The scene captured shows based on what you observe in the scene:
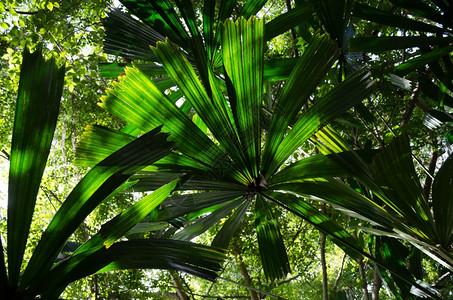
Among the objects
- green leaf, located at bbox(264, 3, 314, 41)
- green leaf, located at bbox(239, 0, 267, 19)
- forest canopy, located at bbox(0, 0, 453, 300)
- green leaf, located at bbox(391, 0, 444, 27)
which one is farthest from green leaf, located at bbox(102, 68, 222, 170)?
green leaf, located at bbox(391, 0, 444, 27)

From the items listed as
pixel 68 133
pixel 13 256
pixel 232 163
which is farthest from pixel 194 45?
pixel 68 133

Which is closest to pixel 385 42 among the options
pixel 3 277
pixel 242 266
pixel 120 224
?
pixel 120 224

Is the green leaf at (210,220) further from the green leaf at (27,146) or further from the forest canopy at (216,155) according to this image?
the green leaf at (27,146)

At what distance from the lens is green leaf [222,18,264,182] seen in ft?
4.01

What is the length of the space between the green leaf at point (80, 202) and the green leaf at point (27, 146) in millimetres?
35


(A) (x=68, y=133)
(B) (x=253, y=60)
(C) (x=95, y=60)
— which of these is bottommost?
(B) (x=253, y=60)

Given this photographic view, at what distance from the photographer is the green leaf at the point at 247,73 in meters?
1.22

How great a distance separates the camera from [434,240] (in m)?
1.38

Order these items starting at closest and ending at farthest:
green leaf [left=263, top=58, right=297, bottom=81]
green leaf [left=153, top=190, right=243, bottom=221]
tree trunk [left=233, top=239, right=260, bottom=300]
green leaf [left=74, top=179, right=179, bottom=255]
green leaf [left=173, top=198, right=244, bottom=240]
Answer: green leaf [left=74, top=179, right=179, bottom=255], green leaf [left=153, top=190, right=243, bottom=221], green leaf [left=173, top=198, right=244, bottom=240], green leaf [left=263, top=58, right=297, bottom=81], tree trunk [left=233, top=239, right=260, bottom=300]

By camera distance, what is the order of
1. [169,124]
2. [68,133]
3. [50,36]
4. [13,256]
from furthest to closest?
[68,133], [50,36], [169,124], [13,256]

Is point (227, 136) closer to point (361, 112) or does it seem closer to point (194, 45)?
point (194, 45)

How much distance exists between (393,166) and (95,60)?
265 cm

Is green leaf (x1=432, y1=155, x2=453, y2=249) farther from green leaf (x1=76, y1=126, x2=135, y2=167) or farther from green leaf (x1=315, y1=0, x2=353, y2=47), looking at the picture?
green leaf (x1=76, y1=126, x2=135, y2=167)

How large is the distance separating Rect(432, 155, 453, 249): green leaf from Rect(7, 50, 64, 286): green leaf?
110 cm
